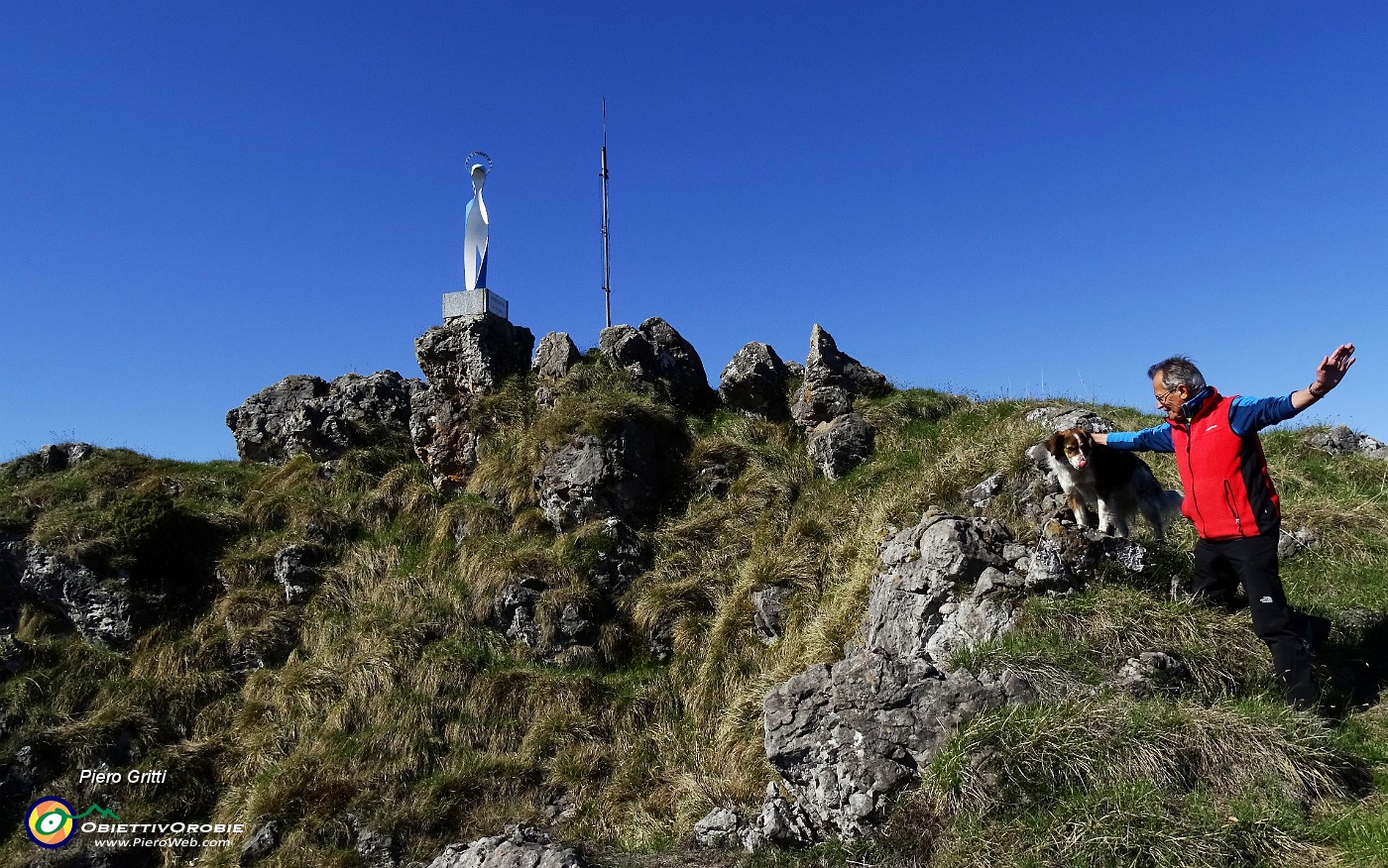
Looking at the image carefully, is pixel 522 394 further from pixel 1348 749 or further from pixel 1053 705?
pixel 1348 749

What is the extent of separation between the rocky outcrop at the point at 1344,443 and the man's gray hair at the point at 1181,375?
6134mm

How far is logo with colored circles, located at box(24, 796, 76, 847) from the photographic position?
8852mm

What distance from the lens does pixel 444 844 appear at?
26.2 feet

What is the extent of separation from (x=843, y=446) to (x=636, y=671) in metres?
4.48

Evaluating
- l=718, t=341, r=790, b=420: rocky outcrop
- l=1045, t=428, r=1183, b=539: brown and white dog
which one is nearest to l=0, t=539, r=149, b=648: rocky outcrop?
l=718, t=341, r=790, b=420: rocky outcrop

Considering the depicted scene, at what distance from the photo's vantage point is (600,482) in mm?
11406

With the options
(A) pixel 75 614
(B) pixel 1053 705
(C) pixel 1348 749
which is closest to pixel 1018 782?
(B) pixel 1053 705

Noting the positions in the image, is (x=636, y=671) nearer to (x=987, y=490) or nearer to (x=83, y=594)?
(x=987, y=490)

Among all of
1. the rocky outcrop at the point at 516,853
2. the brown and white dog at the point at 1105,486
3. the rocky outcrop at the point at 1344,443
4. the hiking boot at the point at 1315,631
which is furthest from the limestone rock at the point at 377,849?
the rocky outcrop at the point at 1344,443

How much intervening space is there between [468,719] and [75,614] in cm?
659

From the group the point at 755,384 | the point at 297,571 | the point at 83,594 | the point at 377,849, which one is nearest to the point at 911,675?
the point at 377,849

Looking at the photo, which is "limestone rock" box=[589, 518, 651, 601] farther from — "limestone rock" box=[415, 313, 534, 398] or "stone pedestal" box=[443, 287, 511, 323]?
"stone pedestal" box=[443, 287, 511, 323]

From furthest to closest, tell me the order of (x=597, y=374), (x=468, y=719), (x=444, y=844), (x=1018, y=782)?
1. (x=597, y=374)
2. (x=468, y=719)
3. (x=444, y=844)
4. (x=1018, y=782)

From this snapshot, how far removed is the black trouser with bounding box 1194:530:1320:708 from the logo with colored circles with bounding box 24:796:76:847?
11.9m
